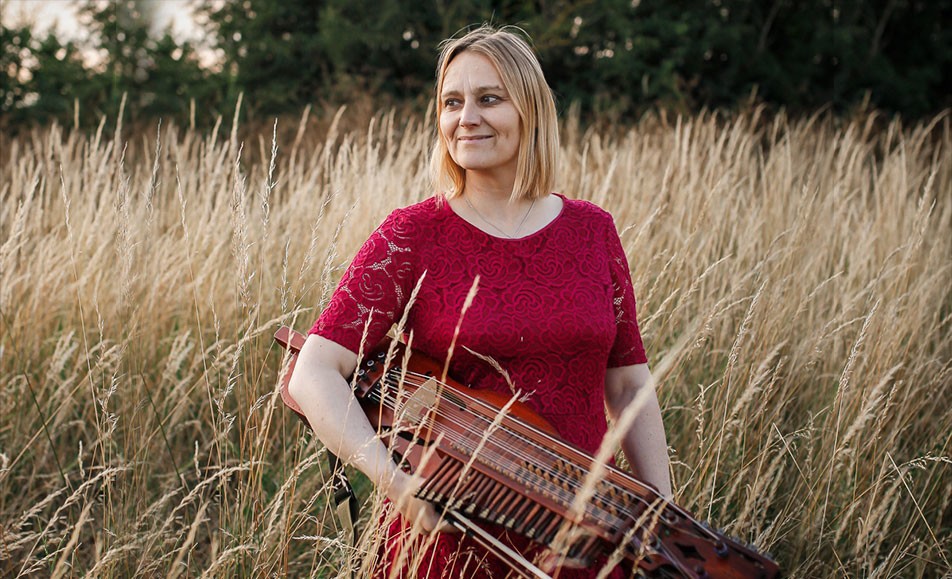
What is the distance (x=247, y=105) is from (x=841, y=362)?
303 inches

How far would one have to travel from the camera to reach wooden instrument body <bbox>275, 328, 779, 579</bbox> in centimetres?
115

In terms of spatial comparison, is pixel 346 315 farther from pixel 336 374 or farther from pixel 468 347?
pixel 468 347

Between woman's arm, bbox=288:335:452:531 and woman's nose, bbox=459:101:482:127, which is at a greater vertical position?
woman's nose, bbox=459:101:482:127

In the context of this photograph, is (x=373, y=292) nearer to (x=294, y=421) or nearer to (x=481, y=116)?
(x=481, y=116)

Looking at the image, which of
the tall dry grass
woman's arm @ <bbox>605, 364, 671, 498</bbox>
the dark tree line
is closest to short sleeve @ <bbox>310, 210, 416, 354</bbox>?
the tall dry grass

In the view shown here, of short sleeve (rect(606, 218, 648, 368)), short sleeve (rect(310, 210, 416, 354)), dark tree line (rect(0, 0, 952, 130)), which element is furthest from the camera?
dark tree line (rect(0, 0, 952, 130))

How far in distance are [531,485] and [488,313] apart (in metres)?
0.42

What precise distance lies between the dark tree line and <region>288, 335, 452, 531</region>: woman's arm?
23.2 feet

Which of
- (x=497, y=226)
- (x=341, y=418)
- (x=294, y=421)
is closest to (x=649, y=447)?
(x=497, y=226)

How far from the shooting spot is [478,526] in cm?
128

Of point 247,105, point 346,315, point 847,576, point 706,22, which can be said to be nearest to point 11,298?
point 346,315

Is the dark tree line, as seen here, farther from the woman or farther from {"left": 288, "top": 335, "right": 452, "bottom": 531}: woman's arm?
{"left": 288, "top": 335, "right": 452, "bottom": 531}: woman's arm

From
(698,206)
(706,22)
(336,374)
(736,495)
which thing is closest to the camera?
(336,374)

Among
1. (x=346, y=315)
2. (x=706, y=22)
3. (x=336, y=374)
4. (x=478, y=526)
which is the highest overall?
(x=706, y=22)
